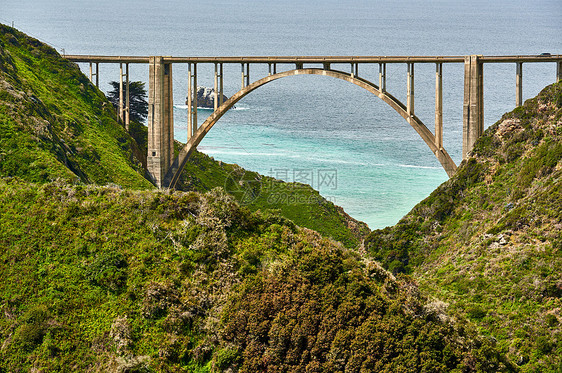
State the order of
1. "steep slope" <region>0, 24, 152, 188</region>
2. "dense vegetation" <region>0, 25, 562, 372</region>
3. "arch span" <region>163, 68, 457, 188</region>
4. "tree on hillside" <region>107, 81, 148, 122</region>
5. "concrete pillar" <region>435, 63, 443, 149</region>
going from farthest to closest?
"tree on hillside" <region>107, 81, 148, 122</region> → "arch span" <region>163, 68, 457, 188</region> → "concrete pillar" <region>435, 63, 443, 149</region> → "steep slope" <region>0, 24, 152, 188</region> → "dense vegetation" <region>0, 25, 562, 372</region>

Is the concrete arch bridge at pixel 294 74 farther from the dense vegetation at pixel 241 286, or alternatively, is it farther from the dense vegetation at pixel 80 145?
the dense vegetation at pixel 241 286

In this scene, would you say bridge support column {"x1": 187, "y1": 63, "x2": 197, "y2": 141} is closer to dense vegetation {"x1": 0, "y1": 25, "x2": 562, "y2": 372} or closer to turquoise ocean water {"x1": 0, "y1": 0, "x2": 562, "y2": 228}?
dense vegetation {"x1": 0, "y1": 25, "x2": 562, "y2": 372}

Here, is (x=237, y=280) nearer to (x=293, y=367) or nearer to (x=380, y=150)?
(x=293, y=367)

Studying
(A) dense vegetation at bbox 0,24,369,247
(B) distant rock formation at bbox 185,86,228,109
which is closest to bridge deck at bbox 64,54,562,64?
(A) dense vegetation at bbox 0,24,369,247

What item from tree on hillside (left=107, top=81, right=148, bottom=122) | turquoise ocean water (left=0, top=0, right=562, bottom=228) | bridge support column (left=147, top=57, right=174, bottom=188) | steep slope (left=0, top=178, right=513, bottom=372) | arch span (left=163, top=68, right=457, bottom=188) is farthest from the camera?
turquoise ocean water (left=0, top=0, right=562, bottom=228)

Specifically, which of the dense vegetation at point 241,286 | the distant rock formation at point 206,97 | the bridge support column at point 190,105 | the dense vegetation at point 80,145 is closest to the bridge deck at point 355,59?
the bridge support column at point 190,105

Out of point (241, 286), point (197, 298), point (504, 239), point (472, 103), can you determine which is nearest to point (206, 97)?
point (472, 103)
